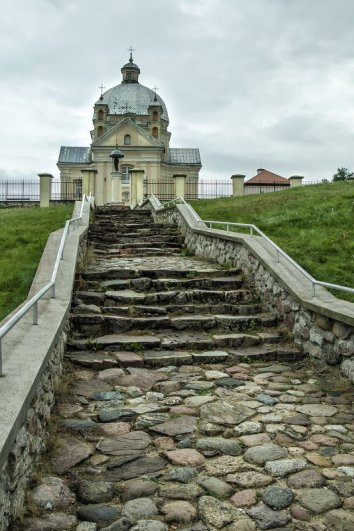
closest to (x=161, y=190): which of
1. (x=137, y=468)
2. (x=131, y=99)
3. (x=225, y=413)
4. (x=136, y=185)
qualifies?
(x=136, y=185)

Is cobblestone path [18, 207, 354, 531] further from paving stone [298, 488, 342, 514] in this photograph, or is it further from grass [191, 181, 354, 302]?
grass [191, 181, 354, 302]

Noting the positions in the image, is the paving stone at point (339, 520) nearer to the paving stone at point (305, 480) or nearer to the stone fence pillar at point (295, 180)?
the paving stone at point (305, 480)

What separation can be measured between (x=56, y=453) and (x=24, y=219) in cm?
1124

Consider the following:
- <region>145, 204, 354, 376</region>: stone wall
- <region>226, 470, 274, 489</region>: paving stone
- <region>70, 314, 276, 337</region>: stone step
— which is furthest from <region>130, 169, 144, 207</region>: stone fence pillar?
<region>226, 470, 274, 489</region>: paving stone

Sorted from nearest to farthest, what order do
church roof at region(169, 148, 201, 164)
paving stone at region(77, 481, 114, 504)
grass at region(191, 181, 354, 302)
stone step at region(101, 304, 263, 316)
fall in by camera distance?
paving stone at region(77, 481, 114, 504), stone step at region(101, 304, 263, 316), grass at region(191, 181, 354, 302), church roof at region(169, 148, 201, 164)

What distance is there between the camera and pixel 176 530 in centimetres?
305

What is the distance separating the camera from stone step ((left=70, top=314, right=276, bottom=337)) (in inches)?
264

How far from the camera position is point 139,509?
324cm

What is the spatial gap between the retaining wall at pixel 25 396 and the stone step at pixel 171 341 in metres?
0.47

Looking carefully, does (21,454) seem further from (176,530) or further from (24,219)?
(24,219)

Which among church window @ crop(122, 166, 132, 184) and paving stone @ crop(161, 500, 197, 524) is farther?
church window @ crop(122, 166, 132, 184)

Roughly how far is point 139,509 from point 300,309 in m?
3.89

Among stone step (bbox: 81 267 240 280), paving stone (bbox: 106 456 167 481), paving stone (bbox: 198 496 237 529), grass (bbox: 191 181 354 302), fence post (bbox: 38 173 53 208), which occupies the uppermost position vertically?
fence post (bbox: 38 173 53 208)

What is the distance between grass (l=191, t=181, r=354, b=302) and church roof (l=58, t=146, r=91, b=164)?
3834 cm
